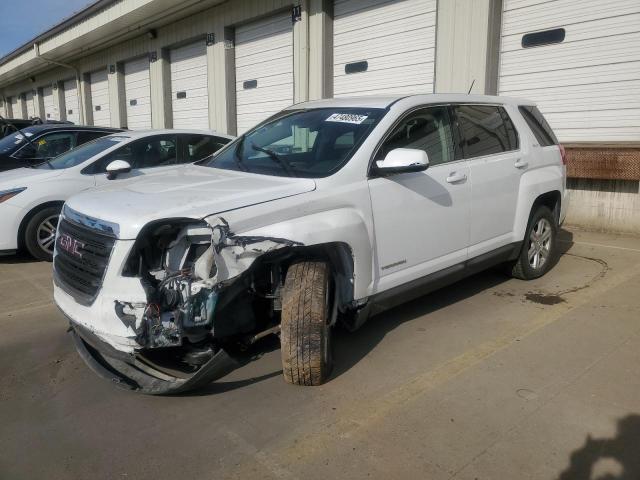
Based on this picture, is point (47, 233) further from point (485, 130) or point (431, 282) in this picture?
point (485, 130)

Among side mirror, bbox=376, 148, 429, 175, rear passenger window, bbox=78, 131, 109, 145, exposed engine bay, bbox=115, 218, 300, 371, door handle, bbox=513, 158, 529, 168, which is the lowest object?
exposed engine bay, bbox=115, 218, 300, 371

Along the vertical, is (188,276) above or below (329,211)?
below

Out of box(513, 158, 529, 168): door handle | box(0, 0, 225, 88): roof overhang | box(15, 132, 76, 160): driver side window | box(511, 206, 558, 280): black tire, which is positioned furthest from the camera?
box(0, 0, 225, 88): roof overhang

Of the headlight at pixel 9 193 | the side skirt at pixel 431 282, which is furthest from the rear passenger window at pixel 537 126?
the headlight at pixel 9 193

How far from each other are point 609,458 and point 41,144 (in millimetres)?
8471

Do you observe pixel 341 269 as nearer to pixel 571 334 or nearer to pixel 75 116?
pixel 571 334

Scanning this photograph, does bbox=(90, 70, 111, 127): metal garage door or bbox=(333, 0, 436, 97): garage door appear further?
bbox=(90, 70, 111, 127): metal garage door

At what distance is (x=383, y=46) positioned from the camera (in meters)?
10.5

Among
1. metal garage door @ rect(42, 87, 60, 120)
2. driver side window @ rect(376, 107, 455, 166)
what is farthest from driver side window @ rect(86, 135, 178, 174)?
metal garage door @ rect(42, 87, 60, 120)

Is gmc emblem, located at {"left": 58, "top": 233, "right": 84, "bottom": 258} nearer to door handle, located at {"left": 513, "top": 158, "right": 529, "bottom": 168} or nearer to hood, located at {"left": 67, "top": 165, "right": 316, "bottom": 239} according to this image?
hood, located at {"left": 67, "top": 165, "right": 316, "bottom": 239}

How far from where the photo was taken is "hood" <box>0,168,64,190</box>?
6305 mm

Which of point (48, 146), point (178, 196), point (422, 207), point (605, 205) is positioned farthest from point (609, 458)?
point (48, 146)

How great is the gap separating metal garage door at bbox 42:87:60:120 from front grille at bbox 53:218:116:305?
2705cm

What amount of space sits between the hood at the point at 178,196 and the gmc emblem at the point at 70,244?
193 mm
